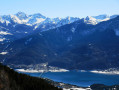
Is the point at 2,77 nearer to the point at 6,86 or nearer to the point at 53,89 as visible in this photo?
the point at 6,86

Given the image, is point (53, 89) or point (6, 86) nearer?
point (6, 86)

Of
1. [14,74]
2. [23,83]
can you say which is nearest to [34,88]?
[23,83]

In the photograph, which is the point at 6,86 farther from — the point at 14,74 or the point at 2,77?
the point at 14,74

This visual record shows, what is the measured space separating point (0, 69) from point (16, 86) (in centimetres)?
263

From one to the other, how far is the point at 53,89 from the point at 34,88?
141 inches

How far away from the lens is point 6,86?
971 inches

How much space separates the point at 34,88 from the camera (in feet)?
94.0

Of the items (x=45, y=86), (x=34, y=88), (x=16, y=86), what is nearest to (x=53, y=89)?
(x=45, y=86)

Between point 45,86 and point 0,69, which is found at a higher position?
point 0,69

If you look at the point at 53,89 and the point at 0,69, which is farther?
the point at 53,89

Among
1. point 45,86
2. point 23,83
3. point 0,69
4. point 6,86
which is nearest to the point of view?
point 6,86

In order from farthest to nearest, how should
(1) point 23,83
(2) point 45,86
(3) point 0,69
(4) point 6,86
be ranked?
(2) point 45,86
(1) point 23,83
(3) point 0,69
(4) point 6,86

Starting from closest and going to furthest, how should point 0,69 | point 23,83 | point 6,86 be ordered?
point 6,86 → point 0,69 → point 23,83

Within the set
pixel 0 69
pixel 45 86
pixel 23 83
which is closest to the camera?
pixel 0 69
